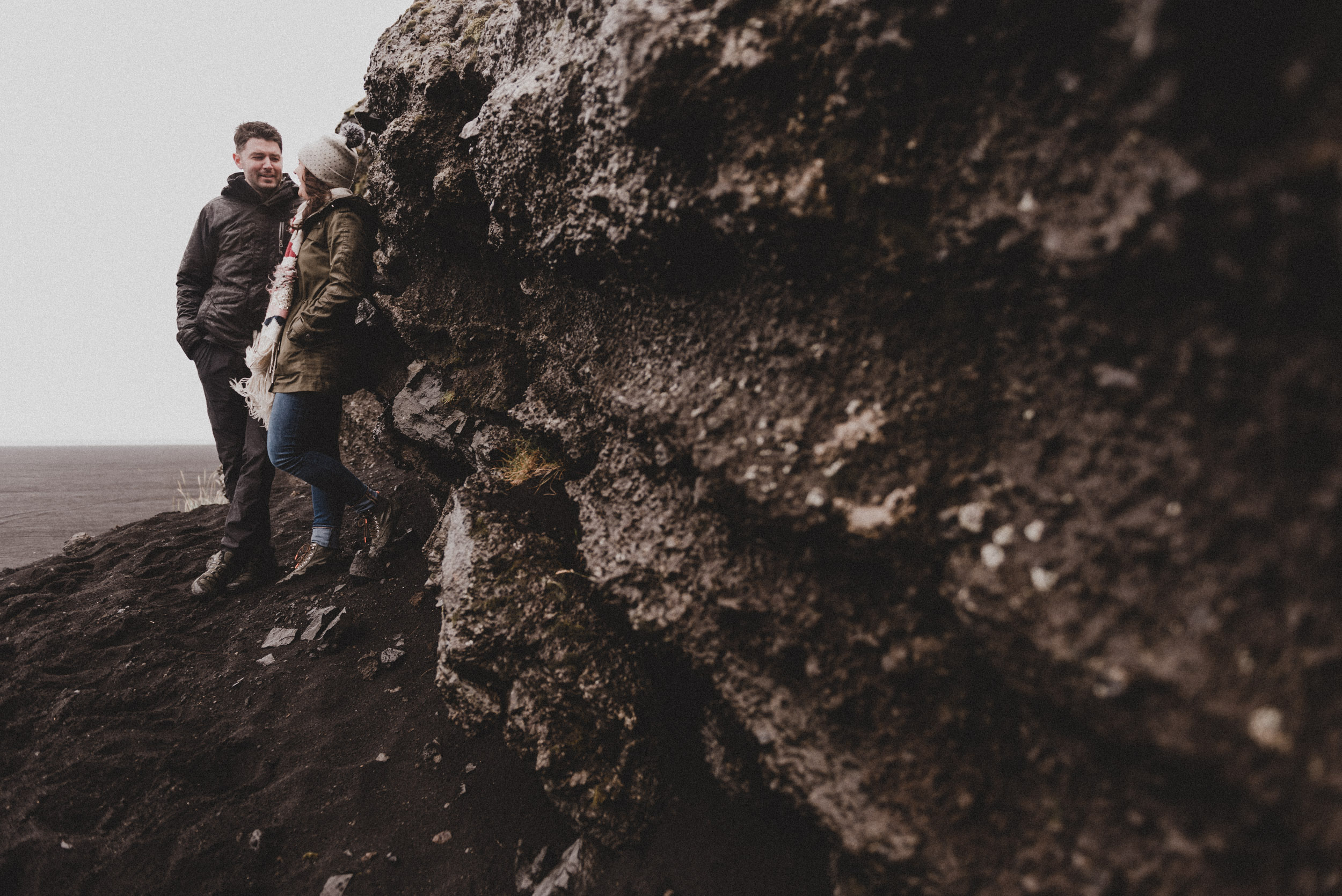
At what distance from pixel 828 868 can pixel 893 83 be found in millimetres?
2363

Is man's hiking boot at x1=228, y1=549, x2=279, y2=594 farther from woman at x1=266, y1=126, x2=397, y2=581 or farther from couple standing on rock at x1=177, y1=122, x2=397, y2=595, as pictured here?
woman at x1=266, y1=126, x2=397, y2=581

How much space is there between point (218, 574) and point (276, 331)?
2.10 m

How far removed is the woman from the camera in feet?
12.5

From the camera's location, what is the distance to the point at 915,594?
1.59 m

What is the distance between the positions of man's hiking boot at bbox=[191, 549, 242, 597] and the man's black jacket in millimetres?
1695

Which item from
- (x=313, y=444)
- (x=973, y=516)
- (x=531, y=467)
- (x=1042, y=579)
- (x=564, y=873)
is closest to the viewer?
(x=1042, y=579)

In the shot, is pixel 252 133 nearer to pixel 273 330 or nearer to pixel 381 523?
pixel 273 330

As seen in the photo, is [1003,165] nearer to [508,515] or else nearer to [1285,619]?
[1285,619]

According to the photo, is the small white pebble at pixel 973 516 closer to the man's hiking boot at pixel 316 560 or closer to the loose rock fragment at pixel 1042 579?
the loose rock fragment at pixel 1042 579

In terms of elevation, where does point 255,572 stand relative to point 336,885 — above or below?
above

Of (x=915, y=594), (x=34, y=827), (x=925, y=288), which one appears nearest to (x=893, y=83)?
(x=925, y=288)

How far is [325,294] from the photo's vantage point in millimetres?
3783

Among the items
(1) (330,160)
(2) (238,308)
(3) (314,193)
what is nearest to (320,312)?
(3) (314,193)

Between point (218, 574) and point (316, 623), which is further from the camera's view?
point (218, 574)
